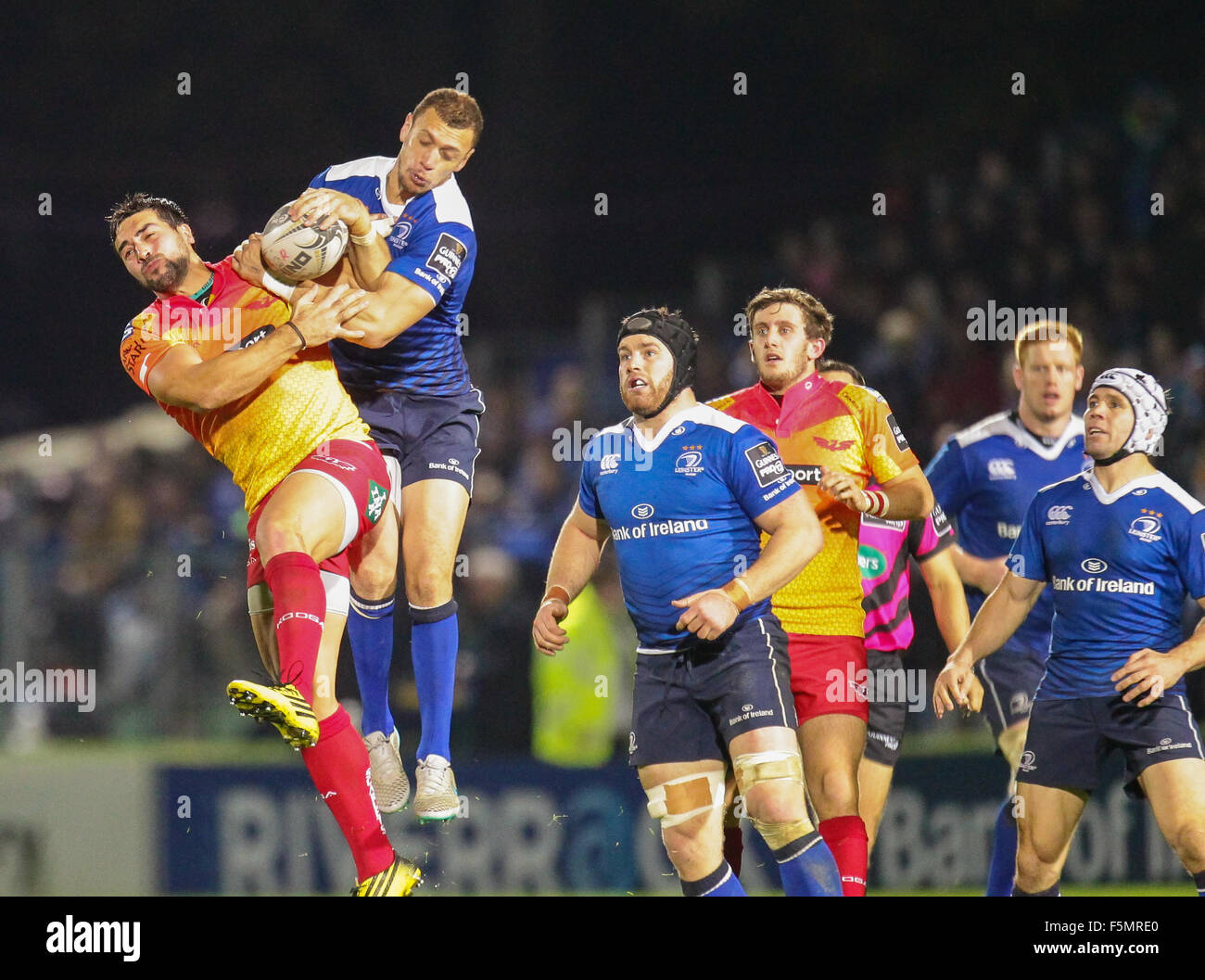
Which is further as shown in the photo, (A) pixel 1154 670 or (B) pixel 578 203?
(B) pixel 578 203

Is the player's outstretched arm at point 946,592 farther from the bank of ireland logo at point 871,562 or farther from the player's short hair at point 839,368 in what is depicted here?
the player's short hair at point 839,368

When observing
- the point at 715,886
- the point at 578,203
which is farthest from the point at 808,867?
the point at 578,203

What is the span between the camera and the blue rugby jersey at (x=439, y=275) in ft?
21.6

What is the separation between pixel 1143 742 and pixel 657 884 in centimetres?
431

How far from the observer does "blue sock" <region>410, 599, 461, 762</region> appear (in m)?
6.66

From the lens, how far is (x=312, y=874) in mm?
9609

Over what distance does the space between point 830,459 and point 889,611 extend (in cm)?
91

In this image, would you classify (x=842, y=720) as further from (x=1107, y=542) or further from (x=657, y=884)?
(x=657, y=884)

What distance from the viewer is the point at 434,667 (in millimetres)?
6680

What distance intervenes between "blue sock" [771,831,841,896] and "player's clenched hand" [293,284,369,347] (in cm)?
250

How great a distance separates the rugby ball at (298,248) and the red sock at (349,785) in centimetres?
168

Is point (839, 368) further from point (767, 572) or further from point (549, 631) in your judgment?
point (549, 631)

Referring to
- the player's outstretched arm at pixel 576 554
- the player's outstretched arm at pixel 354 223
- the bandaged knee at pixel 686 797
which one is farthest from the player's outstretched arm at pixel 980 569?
the player's outstretched arm at pixel 354 223

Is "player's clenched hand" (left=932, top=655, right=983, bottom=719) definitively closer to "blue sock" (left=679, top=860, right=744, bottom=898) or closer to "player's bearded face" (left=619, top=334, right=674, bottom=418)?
"blue sock" (left=679, top=860, right=744, bottom=898)
